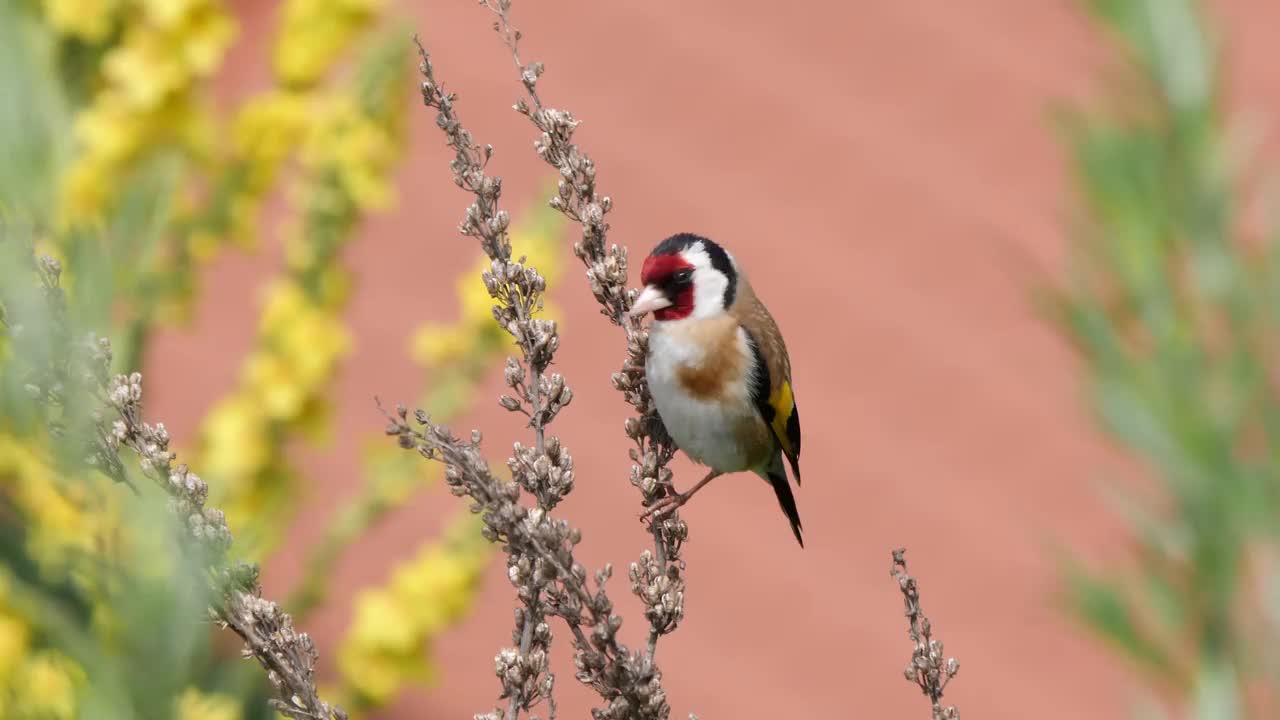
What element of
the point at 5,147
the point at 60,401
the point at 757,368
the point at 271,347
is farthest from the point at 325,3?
the point at 60,401

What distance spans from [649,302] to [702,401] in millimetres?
255

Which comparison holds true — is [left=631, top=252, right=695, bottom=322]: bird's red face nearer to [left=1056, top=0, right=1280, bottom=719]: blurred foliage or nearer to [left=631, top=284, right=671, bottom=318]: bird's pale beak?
[left=631, top=284, right=671, bottom=318]: bird's pale beak

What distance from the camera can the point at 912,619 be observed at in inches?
44.4

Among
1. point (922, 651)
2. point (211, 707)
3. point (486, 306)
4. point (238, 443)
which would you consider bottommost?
point (922, 651)

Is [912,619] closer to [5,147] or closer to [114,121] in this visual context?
[5,147]

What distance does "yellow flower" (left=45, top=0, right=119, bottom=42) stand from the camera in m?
2.14

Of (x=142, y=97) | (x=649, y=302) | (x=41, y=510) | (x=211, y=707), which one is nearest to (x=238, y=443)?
(x=41, y=510)

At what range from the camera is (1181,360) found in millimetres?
967

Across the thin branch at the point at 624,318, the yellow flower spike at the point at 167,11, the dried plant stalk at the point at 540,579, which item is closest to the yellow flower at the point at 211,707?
the dried plant stalk at the point at 540,579

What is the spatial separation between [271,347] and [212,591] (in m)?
1.52

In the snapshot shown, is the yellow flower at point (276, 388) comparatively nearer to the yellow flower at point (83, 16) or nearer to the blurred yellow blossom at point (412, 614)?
the blurred yellow blossom at point (412, 614)

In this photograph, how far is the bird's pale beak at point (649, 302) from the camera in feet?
4.93

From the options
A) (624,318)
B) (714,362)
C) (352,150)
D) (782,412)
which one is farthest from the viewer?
(352,150)

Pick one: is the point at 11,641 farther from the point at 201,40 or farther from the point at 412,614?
the point at 201,40
